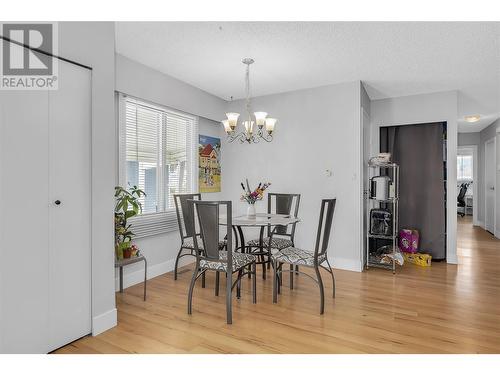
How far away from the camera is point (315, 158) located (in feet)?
14.8

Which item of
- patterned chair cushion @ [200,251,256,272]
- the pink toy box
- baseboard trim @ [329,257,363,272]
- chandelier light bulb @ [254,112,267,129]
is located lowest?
baseboard trim @ [329,257,363,272]

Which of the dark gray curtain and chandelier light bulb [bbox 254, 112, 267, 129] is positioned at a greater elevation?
chandelier light bulb [bbox 254, 112, 267, 129]

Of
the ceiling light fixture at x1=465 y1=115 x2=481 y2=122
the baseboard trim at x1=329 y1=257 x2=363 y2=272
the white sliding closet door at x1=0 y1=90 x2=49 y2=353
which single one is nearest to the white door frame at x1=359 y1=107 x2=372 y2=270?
the baseboard trim at x1=329 y1=257 x2=363 y2=272

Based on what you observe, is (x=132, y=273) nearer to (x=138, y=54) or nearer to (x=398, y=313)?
(x=138, y=54)

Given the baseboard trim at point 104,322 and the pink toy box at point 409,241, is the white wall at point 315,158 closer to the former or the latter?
the pink toy box at point 409,241

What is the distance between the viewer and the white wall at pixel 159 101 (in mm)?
3476

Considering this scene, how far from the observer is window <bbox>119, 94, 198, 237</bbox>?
3.64m

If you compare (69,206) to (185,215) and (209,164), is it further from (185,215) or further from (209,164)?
(209,164)

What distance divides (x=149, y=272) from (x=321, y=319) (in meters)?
Answer: 2.16

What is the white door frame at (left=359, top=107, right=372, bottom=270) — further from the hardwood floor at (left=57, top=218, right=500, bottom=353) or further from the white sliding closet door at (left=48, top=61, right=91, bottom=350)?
the white sliding closet door at (left=48, top=61, right=91, bottom=350)

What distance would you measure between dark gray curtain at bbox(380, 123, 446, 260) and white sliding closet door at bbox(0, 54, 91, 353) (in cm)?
447

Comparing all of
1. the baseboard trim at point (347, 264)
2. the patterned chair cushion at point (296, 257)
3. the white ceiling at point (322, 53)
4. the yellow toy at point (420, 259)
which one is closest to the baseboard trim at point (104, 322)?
the patterned chair cushion at point (296, 257)
